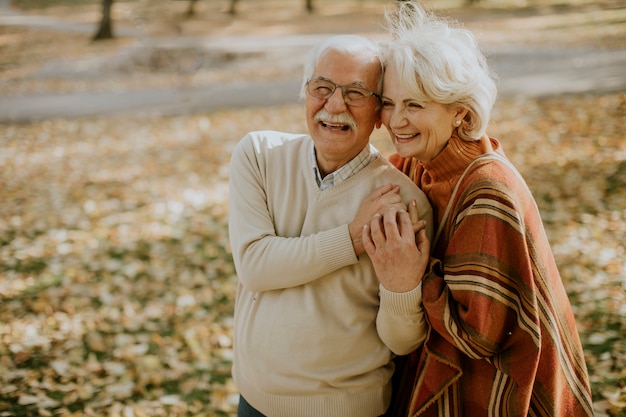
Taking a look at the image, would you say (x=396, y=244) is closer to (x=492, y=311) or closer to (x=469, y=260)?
(x=469, y=260)

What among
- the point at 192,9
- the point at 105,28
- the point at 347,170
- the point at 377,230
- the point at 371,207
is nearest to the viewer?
the point at 377,230

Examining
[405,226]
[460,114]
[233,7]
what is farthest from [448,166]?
[233,7]

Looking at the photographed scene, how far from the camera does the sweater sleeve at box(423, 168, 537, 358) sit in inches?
76.0

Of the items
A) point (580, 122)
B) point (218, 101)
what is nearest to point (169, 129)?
point (218, 101)

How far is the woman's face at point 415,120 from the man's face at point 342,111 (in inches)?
2.6

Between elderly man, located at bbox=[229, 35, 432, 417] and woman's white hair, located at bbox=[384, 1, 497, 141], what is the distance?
164 mm

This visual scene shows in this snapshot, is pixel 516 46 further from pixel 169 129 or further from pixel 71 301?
pixel 71 301

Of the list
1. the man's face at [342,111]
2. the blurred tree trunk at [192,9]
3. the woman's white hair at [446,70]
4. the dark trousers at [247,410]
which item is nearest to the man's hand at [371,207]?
the man's face at [342,111]

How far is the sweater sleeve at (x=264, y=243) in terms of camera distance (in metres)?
2.13

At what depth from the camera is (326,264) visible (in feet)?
6.97

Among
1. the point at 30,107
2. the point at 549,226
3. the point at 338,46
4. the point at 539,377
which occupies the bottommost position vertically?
the point at 30,107

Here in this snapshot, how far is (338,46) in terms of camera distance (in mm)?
2188

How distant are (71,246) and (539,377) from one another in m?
5.23

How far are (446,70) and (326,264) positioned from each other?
2.60 ft
